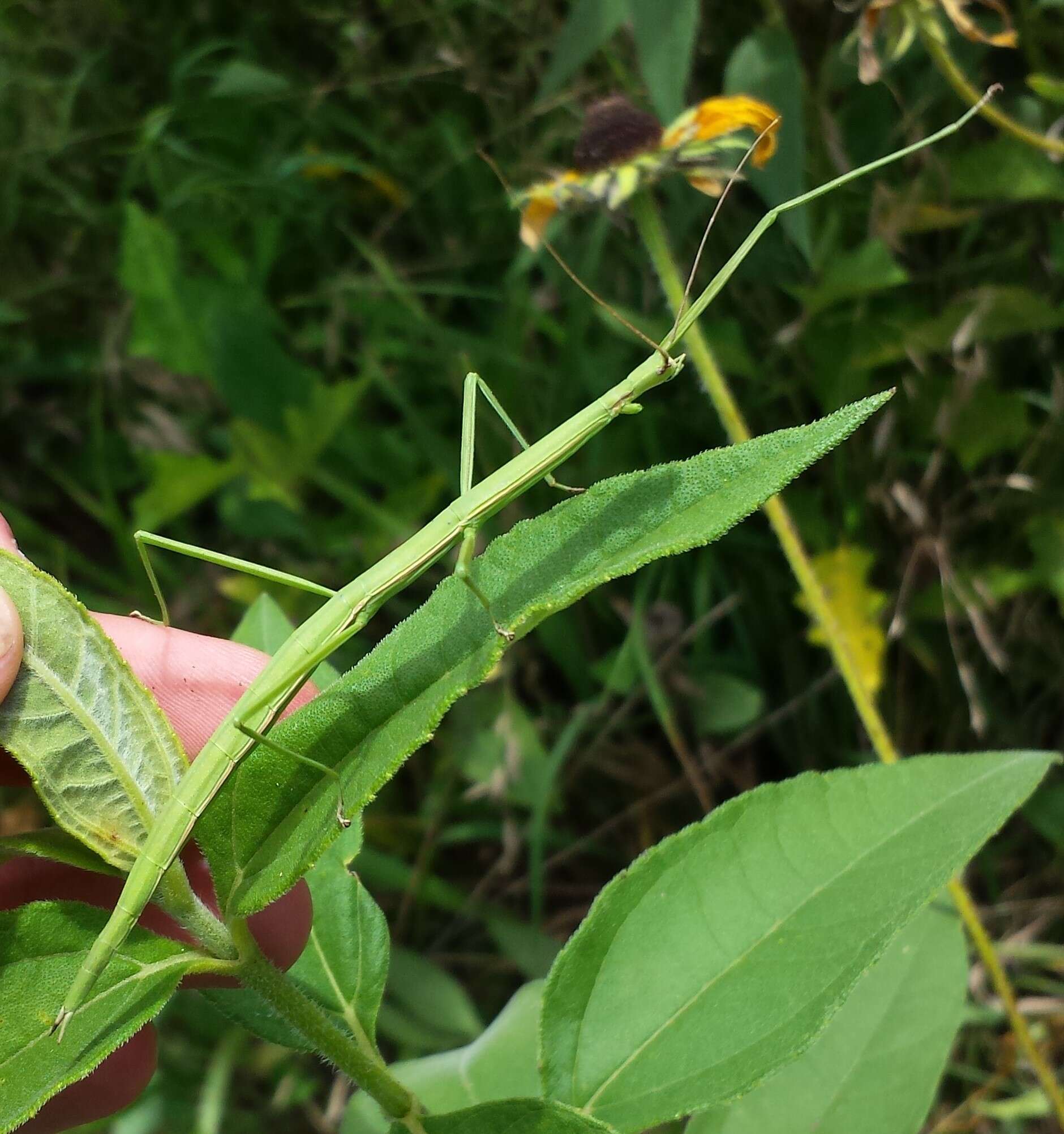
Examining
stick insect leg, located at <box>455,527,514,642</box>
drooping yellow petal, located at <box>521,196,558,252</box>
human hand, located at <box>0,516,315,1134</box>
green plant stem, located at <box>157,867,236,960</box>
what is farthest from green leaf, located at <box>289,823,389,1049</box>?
drooping yellow petal, located at <box>521,196,558,252</box>

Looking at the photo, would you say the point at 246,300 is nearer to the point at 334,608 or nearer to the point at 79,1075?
the point at 334,608

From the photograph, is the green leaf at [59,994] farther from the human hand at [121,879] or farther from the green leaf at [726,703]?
the green leaf at [726,703]

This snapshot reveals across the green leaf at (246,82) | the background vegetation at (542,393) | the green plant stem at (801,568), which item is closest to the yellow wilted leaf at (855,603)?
the background vegetation at (542,393)

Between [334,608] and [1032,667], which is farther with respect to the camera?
[1032,667]

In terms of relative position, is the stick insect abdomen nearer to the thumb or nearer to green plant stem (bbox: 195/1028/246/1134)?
the thumb

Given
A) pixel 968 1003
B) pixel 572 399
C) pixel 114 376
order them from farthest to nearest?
pixel 114 376
pixel 572 399
pixel 968 1003

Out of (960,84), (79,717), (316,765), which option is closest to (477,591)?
(316,765)

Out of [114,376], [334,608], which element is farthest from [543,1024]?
[114,376]
